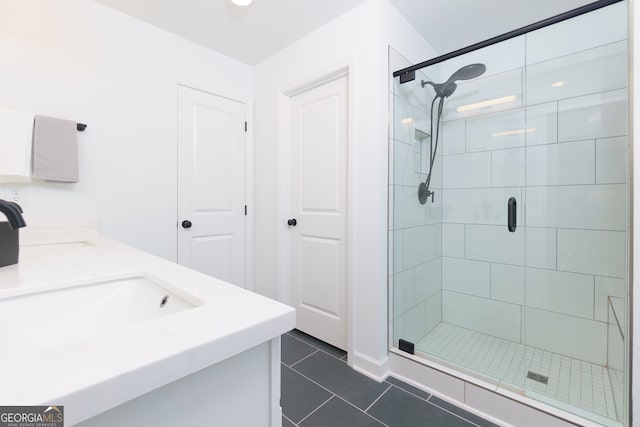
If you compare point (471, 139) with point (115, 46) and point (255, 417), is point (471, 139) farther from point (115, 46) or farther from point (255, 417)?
point (115, 46)

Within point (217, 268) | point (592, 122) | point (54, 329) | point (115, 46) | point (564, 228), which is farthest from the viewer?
point (217, 268)

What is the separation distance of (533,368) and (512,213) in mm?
913

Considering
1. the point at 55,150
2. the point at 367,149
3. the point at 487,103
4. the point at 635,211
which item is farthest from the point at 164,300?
the point at 487,103

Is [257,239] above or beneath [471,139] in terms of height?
beneath

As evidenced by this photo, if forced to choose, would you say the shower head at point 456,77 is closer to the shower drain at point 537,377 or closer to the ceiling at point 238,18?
the ceiling at point 238,18

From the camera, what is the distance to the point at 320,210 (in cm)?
212

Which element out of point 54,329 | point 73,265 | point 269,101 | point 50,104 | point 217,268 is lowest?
point 217,268

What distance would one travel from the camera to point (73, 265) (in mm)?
883

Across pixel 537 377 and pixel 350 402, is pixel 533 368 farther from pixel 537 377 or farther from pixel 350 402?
pixel 350 402

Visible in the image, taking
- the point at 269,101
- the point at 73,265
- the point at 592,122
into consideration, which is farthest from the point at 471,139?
the point at 73,265

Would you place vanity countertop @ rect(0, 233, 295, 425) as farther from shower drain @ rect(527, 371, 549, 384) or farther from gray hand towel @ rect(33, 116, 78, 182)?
Answer: shower drain @ rect(527, 371, 549, 384)

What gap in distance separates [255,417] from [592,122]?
2158mm

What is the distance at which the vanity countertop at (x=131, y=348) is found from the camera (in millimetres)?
315

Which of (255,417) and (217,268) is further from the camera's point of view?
(217,268)
